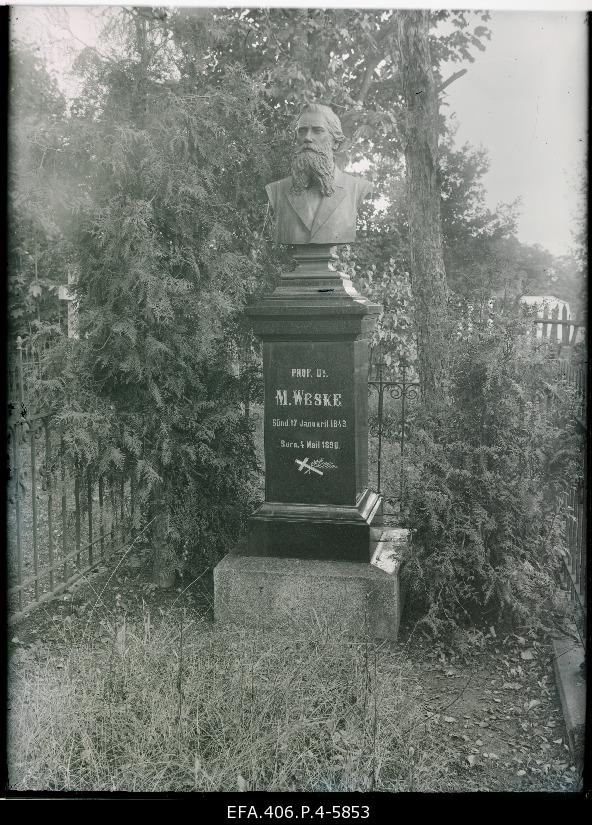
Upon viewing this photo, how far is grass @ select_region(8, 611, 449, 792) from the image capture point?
3348 millimetres

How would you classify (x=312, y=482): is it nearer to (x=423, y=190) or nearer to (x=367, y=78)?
(x=423, y=190)

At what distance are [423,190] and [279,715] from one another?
5954 mm

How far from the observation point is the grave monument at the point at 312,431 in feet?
16.5

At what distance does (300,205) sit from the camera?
5.35 m

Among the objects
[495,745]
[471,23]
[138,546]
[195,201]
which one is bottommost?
[495,745]

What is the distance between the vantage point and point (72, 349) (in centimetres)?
543

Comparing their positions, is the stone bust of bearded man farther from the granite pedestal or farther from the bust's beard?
Result: the granite pedestal

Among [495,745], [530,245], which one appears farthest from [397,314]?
[495,745]

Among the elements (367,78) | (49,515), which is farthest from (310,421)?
(367,78)

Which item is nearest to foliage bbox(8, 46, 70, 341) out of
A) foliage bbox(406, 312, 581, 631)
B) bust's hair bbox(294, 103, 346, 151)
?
bust's hair bbox(294, 103, 346, 151)

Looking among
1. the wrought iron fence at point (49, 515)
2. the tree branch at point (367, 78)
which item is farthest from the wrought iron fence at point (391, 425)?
the tree branch at point (367, 78)

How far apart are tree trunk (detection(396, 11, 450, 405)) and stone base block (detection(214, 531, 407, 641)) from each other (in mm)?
2965
